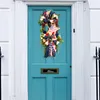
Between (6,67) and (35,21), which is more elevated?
(35,21)

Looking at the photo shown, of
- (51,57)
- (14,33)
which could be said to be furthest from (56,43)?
(14,33)

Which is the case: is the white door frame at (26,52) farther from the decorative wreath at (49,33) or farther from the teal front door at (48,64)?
the decorative wreath at (49,33)

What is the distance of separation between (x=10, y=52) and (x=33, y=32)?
0.53 m

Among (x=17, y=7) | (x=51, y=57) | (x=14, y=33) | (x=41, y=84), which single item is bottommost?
(x=41, y=84)

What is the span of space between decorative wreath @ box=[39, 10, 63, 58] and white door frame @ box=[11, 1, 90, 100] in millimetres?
234

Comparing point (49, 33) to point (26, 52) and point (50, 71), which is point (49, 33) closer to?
point (26, 52)

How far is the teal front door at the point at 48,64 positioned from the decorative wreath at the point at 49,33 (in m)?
0.05

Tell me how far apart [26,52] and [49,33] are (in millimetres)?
527

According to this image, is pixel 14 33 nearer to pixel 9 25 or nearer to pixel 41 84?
pixel 9 25

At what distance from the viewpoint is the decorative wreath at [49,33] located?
5523 millimetres

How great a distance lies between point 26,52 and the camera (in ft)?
17.9

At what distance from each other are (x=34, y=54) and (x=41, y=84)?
532 millimetres

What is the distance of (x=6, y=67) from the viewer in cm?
527

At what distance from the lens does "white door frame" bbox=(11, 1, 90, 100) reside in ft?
17.6
